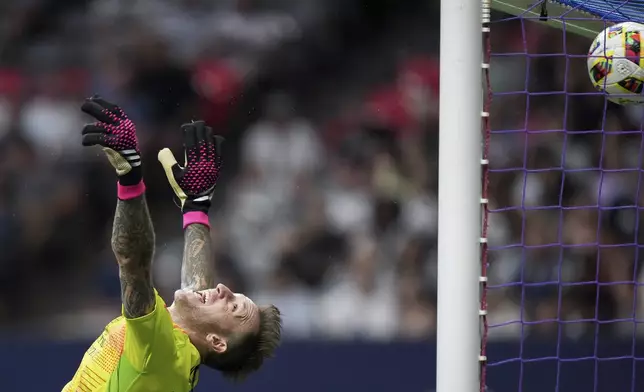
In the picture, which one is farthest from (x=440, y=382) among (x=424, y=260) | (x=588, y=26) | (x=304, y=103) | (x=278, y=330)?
(x=304, y=103)

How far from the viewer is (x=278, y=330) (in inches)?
147

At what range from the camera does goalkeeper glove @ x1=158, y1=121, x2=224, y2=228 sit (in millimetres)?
3777

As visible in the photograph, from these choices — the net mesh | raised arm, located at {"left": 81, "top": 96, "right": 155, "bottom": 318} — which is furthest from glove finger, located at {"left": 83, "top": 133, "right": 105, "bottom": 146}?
the net mesh

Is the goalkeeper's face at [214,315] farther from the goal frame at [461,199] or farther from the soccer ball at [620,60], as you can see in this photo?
the soccer ball at [620,60]

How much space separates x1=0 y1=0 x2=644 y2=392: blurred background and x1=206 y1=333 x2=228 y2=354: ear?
2567mm

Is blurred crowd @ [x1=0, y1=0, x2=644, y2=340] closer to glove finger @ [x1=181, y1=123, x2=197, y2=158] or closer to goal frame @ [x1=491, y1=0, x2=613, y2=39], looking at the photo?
goal frame @ [x1=491, y1=0, x2=613, y2=39]

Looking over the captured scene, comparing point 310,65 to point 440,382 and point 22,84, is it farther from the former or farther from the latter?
point 440,382

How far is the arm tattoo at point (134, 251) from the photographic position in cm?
285

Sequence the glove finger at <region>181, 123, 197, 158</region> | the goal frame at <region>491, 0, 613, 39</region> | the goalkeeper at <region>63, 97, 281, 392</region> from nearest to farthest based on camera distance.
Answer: the goalkeeper at <region>63, 97, 281, 392</region> < the glove finger at <region>181, 123, 197, 158</region> < the goal frame at <region>491, 0, 613, 39</region>

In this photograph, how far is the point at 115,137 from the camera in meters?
2.70

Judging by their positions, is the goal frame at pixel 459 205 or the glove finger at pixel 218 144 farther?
the glove finger at pixel 218 144

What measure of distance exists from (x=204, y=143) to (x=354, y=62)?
310 cm

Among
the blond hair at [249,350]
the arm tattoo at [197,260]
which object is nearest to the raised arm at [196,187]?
the arm tattoo at [197,260]

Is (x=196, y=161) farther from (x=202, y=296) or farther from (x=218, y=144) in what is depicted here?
(x=202, y=296)
